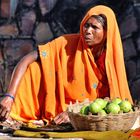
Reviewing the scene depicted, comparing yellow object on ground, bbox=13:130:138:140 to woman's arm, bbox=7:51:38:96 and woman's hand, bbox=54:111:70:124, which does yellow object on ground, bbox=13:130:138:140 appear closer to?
woman's hand, bbox=54:111:70:124

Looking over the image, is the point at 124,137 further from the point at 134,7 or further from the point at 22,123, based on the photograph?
the point at 134,7

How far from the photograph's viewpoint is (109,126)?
4.52 m

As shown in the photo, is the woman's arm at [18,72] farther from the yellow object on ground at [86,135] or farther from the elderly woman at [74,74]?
the yellow object on ground at [86,135]

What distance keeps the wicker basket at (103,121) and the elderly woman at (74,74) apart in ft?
2.59

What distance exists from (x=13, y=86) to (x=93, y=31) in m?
0.87

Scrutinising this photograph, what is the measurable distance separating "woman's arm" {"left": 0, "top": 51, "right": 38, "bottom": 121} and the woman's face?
517 mm

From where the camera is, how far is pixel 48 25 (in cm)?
770

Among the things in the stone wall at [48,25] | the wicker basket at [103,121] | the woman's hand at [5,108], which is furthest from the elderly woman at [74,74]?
the stone wall at [48,25]

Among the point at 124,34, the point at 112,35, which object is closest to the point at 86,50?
the point at 112,35

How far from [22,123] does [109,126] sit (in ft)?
3.48

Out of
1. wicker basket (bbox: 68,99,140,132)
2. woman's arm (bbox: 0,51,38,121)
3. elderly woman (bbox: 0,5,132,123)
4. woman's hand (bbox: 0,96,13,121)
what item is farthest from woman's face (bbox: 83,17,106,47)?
wicker basket (bbox: 68,99,140,132)

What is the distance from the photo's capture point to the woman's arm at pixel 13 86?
16.6 ft

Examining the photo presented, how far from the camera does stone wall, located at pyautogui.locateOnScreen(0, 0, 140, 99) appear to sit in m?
7.46

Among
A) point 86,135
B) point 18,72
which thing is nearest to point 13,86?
point 18,72
